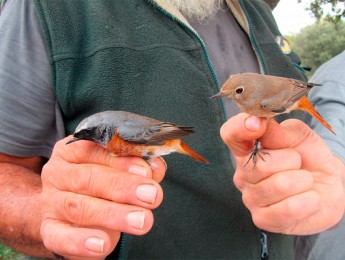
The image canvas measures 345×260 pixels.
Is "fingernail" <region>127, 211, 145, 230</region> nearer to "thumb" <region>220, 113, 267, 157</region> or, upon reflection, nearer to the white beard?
"thumb" <region>220, 113, 267, 157</region>

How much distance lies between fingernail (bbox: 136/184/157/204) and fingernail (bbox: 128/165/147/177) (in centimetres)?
7

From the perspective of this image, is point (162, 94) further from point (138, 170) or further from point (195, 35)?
point (138, 170)

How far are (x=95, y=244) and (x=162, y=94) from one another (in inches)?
36.4

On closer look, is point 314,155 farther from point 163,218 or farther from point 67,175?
point 67,175

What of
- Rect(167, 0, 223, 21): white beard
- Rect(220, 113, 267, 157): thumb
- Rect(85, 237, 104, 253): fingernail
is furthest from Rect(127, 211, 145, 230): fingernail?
Rect(167, 0, 223, 21): white beard

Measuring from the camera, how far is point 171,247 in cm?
183

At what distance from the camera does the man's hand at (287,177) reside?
1476mm

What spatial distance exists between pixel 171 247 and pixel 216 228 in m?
0.26

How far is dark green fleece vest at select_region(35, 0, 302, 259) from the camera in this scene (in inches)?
70.4

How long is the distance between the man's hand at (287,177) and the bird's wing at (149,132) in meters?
0.24

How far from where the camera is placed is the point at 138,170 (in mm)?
1305

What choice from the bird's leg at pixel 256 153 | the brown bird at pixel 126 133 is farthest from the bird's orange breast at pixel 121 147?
the bird's leg at pixel 256 153

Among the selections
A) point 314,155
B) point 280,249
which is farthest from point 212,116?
point 280,249

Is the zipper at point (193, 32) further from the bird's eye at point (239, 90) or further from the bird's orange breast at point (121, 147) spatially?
the bird's orange breast at point (121, 147)
